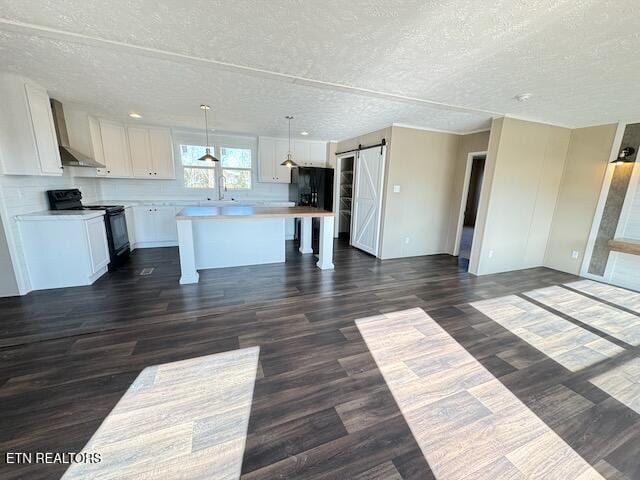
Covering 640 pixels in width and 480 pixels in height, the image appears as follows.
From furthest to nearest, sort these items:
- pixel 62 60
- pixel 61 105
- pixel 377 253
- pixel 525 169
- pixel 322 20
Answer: pixel 377 253
pixel 525 169
pixel 61 105
pixel 62 60
pixel 322 20

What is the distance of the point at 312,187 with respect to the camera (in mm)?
6480

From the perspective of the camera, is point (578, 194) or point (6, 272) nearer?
point (6, 272)

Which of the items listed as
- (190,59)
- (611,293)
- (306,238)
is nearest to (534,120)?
(611,293)

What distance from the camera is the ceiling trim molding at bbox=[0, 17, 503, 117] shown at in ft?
6.36

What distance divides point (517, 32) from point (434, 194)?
3.61 metres

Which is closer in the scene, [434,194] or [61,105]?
[61,105]

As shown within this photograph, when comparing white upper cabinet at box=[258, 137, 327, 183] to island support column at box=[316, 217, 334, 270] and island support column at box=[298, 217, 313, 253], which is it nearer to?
island support column at box=[298, 217, 313, 253]

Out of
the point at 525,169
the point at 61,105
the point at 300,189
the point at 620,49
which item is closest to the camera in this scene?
the point at 620,49

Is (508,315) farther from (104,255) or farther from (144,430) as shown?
(104,255)

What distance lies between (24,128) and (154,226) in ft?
8.55

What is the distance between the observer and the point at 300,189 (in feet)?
21.4

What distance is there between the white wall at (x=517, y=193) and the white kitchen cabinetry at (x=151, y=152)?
245 inches

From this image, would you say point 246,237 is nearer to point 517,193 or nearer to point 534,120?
point 517,193

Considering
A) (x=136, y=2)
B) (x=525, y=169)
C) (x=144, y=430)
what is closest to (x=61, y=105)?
(x=136, y=2)
